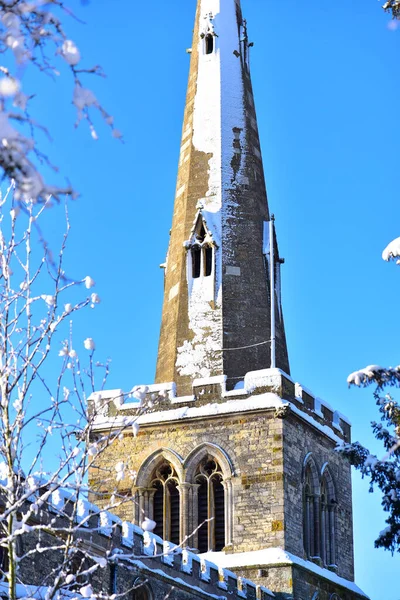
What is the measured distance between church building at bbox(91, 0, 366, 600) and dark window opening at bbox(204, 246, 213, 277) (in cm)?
3

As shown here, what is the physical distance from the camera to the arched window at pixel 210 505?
27891mm

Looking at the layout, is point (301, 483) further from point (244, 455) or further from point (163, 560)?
point (163, 560)

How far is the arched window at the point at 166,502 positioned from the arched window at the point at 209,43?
1137 cm

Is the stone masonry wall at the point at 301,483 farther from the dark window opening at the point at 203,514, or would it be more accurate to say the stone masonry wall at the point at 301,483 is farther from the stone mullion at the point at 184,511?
the stone mullion at the point at 184,511

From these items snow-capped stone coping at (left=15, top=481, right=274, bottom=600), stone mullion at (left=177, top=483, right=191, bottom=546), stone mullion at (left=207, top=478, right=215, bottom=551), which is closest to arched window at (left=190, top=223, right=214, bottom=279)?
stone mullion at (left=207, top=478, right=215, bottom=551)

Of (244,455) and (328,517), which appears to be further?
(328,517)

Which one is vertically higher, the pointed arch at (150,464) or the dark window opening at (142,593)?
the pointed arch at (150,464)

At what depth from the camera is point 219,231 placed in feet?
102

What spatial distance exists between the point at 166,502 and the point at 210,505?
1.12m

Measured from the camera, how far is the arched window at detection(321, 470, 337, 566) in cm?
2936

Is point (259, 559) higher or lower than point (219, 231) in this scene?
lower

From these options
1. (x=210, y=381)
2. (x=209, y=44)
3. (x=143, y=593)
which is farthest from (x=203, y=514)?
(x=209, y=44)

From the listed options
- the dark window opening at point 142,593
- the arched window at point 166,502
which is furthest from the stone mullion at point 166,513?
the dark window opening at point 142,593

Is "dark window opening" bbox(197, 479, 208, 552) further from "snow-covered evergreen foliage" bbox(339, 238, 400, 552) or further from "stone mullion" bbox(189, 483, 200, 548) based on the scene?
"snow-covered evergreen foliage" bbox(339, 238, 400, 552)
